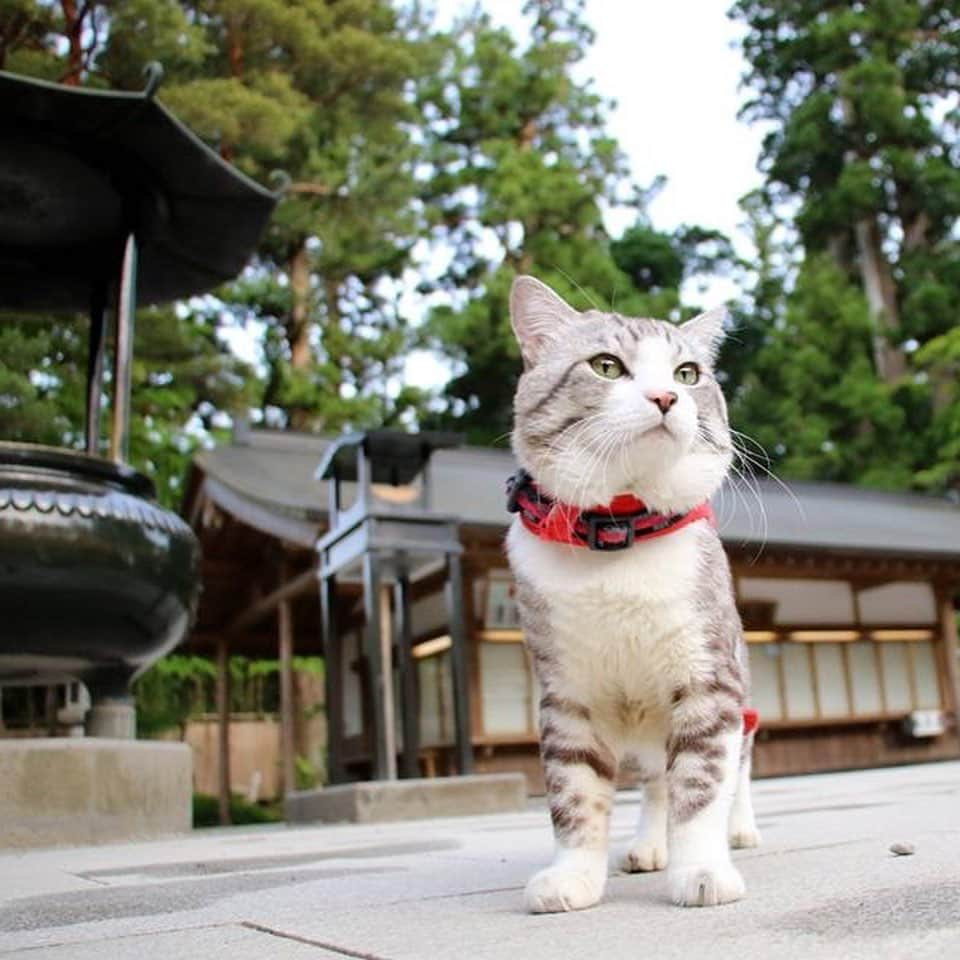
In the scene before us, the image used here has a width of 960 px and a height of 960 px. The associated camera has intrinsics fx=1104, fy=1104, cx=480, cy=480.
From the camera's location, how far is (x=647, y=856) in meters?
2.50

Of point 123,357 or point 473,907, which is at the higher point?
point 123,357

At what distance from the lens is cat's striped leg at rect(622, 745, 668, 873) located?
2496 mm

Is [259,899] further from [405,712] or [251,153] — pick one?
[251,153]

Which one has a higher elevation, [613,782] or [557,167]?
[557,167]

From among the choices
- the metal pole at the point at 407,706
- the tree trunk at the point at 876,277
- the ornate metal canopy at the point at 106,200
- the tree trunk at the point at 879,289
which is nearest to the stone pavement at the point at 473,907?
the ornate metal canopy at the point at 106,200

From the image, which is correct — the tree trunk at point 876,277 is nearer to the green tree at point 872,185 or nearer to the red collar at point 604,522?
the green tree at point 872,185

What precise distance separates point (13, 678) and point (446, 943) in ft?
11.9

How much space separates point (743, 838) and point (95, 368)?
395cm

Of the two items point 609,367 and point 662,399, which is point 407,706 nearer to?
point 609,367

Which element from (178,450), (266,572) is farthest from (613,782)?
(178,450)

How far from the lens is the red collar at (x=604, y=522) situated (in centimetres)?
212

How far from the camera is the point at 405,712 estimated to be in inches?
278

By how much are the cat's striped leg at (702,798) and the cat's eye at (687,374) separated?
2.05 feet

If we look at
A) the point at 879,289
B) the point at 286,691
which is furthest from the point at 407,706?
the point at 879,289
